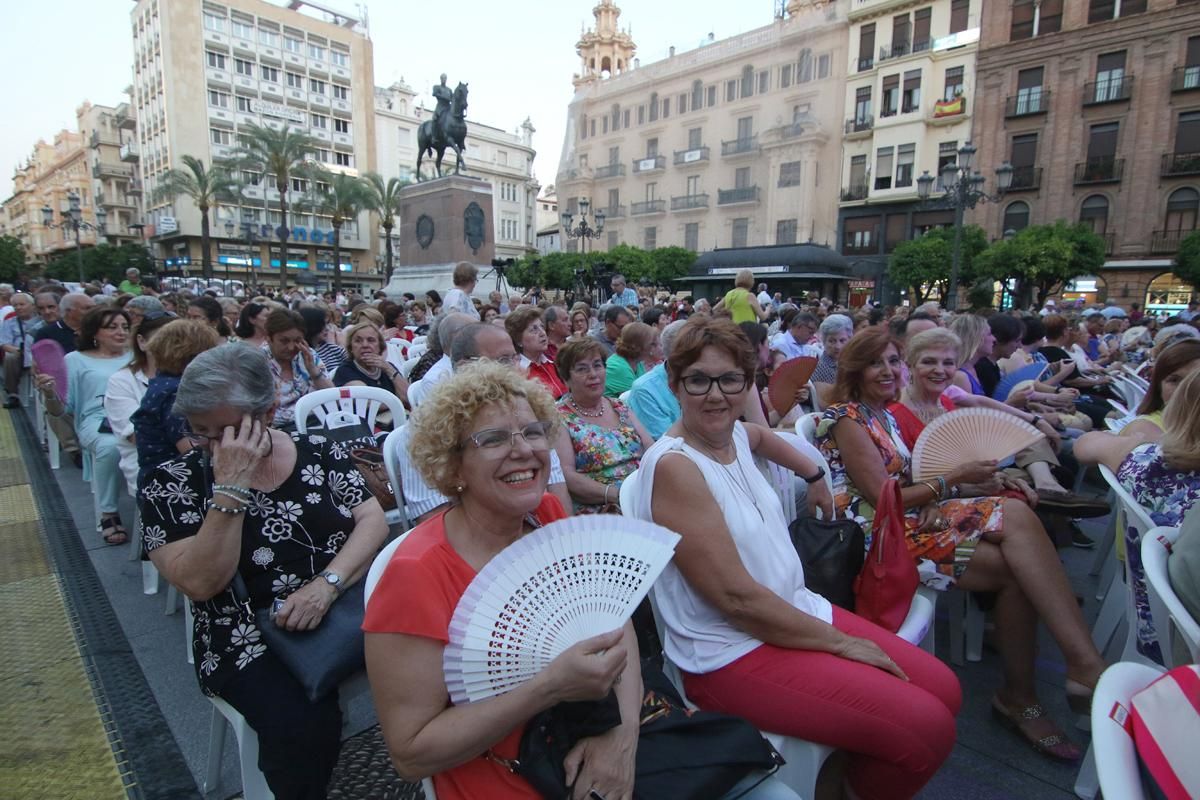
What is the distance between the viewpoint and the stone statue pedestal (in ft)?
58.3

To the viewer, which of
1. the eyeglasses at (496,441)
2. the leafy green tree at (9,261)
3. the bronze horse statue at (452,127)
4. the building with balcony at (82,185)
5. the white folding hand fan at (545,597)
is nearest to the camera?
the white folding hand fan at (545,597)

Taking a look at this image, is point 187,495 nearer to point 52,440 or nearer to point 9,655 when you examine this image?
point 9,655

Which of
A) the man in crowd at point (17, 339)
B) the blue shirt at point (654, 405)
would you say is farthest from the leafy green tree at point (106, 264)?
the blue shirt at point (654, 405)

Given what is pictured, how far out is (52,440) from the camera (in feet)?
19.9

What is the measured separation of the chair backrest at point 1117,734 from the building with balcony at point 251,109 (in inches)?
2058

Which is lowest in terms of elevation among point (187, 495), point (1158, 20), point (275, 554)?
point (275, 554)

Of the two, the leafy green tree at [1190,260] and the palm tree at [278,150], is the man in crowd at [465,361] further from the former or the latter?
the palm tree at [278,150]

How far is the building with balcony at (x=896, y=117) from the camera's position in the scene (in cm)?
3138

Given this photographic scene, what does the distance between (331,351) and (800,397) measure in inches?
163

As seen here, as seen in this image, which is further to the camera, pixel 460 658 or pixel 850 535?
pixel 850 535

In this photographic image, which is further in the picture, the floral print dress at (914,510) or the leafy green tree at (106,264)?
the leafy green tree at (106,264)

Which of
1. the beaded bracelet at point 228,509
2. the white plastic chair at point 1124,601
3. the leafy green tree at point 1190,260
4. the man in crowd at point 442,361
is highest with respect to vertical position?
the leafy green tree at point 1190,260

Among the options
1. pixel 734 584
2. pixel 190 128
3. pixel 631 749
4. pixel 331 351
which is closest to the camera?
pixel 631 749

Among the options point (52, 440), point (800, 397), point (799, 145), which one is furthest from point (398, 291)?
point (799, 145)
